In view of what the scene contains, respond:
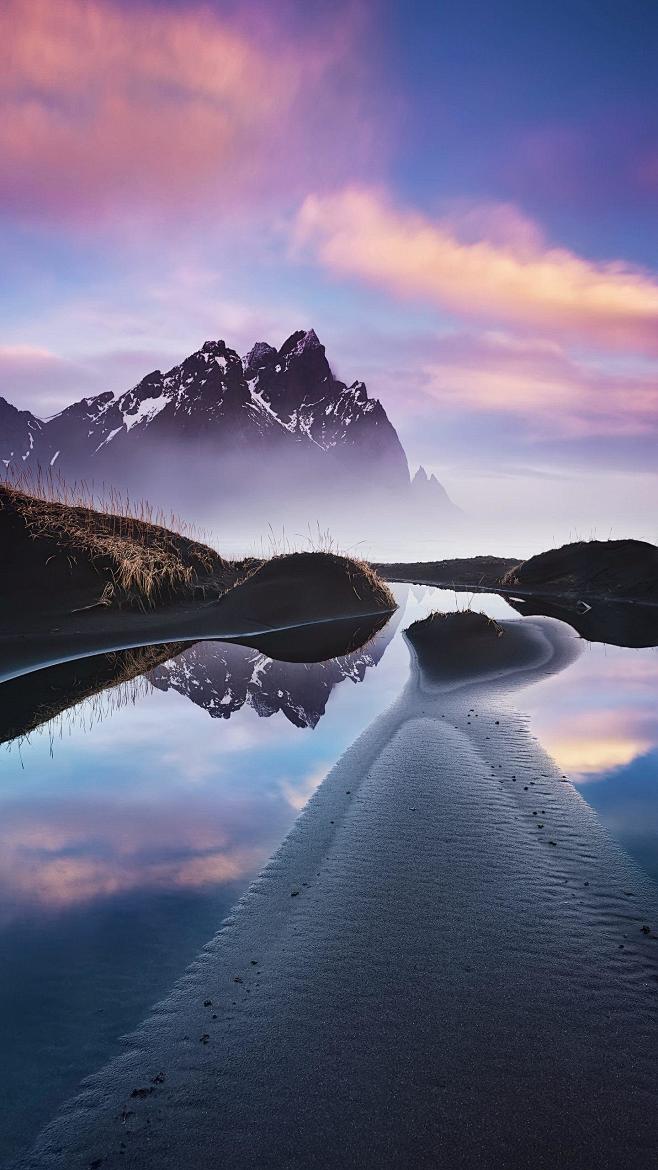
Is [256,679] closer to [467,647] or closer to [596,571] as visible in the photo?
[467,647]

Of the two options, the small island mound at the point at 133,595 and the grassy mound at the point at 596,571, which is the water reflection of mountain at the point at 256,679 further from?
the grassy mound at the point at 596,571

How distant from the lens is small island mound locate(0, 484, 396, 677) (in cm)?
1466

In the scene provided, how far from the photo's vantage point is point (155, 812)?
544cm

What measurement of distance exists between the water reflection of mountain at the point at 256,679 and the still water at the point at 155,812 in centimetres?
6

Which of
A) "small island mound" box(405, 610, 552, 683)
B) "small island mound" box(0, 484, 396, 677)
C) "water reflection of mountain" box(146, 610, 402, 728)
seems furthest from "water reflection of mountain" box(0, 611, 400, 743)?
"small island mound" box(405, 610, 552, 683)

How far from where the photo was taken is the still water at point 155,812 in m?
3.04

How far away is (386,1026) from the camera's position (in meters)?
2.82

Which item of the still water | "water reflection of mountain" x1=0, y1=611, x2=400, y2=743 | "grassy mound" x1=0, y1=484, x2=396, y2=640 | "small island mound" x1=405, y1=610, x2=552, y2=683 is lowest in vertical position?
the still water

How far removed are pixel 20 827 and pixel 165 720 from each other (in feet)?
11.1

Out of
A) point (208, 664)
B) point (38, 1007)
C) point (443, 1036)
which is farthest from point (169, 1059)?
point (208, 664)

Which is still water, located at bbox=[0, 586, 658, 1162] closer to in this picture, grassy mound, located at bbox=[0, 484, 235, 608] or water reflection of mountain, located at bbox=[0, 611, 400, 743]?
water reflection of mountain, located at bbox=[0, 611, 400, 743]

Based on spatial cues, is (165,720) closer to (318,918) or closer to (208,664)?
(208,664)

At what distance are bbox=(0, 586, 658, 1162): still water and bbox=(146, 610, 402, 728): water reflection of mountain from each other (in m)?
0.06

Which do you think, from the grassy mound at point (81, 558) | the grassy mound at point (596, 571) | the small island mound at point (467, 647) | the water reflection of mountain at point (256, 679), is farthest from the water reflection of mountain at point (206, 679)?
the grassy mound at point (596, 571)
